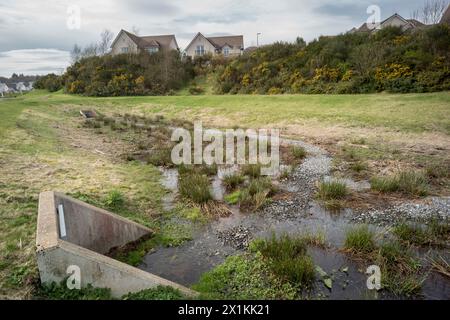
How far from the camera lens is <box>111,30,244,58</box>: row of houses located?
46.5m

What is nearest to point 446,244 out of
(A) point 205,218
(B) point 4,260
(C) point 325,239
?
(C) point 325,239

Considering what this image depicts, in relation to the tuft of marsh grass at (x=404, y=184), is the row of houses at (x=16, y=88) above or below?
above

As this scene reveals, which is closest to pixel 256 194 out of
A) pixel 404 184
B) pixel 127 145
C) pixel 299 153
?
pixel 404 184

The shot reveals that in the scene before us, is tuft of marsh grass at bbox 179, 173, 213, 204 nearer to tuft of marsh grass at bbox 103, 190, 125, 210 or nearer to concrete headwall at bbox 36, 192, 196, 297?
tuft of marsh grass at bbox 103, 190, 125, 210

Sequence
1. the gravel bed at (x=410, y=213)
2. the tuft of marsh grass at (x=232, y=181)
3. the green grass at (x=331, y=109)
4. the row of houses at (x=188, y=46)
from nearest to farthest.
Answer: the gravel bed at (x=410, y=213), the tuft of marsh grass at (x=232, y=181), the green grass at (x=331, y=109), the row of houses at (x=188, y=46)

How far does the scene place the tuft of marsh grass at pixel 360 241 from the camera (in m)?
5.35

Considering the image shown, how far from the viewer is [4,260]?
14.9 ft

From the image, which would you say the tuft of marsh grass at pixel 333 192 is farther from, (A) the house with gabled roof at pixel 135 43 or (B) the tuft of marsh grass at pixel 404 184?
(A) the house with gabled roof at pixel 135 43

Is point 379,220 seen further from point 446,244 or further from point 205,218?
point 205,218

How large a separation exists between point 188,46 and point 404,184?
156 feet

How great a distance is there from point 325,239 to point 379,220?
4.79ft

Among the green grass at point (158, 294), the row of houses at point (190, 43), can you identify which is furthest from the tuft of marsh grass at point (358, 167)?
the row of houses at point (190, 43)

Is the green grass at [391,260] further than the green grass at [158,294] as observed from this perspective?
Yes

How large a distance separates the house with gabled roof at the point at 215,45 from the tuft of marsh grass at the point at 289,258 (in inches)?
1813
